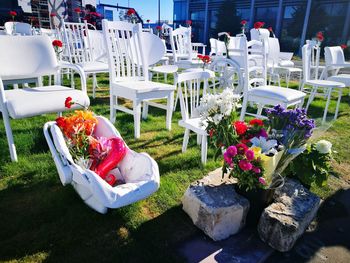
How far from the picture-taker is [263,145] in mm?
1519

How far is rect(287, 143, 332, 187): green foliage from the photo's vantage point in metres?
1.78

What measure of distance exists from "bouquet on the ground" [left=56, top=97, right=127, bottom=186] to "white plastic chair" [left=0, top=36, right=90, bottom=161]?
0.43 metres

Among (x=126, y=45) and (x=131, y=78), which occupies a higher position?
(x=126, y=45)

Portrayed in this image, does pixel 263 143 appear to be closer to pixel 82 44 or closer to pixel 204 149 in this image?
pixel 204 149

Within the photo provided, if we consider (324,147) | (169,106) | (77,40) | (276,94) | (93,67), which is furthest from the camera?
(77,40)

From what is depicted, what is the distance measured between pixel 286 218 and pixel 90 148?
124cm

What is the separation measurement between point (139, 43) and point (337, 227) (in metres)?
2.54

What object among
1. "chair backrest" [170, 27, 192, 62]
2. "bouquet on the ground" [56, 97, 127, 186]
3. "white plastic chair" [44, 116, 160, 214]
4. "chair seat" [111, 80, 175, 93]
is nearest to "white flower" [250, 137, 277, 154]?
"white plastic chair" [44, 116, 160, 214]

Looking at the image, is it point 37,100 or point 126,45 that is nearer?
point 37,100

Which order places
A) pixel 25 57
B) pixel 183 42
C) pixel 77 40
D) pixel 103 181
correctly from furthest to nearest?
pixel 183 42
pixel 77 40
pixel 25 57
pixel 103 181

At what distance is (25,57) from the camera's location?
8.07ft

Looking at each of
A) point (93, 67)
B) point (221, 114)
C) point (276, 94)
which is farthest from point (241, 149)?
point (93, 67)

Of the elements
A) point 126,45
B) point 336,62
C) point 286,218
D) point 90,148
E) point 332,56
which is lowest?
point 286,218

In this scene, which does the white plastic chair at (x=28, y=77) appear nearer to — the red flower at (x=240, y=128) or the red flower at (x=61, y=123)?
the red flower at (x=61, y=123)
